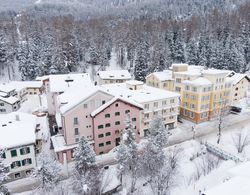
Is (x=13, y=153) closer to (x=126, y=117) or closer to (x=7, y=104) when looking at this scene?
(x=126, y=117)

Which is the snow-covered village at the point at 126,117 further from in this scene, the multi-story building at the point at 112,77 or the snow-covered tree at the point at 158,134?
the multi-story building at the point at 112,77

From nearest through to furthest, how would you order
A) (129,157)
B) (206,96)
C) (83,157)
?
(83,157) → (129,157) → (206,96)

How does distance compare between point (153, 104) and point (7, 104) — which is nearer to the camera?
point (153, 104)

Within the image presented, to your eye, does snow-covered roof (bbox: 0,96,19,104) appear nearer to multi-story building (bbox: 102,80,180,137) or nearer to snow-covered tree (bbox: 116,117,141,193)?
multi-story building (bbox: 102,80,180,137)

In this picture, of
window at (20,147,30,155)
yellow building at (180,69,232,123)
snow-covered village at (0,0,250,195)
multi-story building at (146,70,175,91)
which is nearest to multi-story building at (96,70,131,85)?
snow-covered village at (0,0,250,195)

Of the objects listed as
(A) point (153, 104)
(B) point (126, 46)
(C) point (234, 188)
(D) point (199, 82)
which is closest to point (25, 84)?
(B) point (126, 46)

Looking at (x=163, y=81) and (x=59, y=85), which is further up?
(x=59, y=85)

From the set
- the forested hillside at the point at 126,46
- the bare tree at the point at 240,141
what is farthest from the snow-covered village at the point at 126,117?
the forested hillside at the point at 126,46
